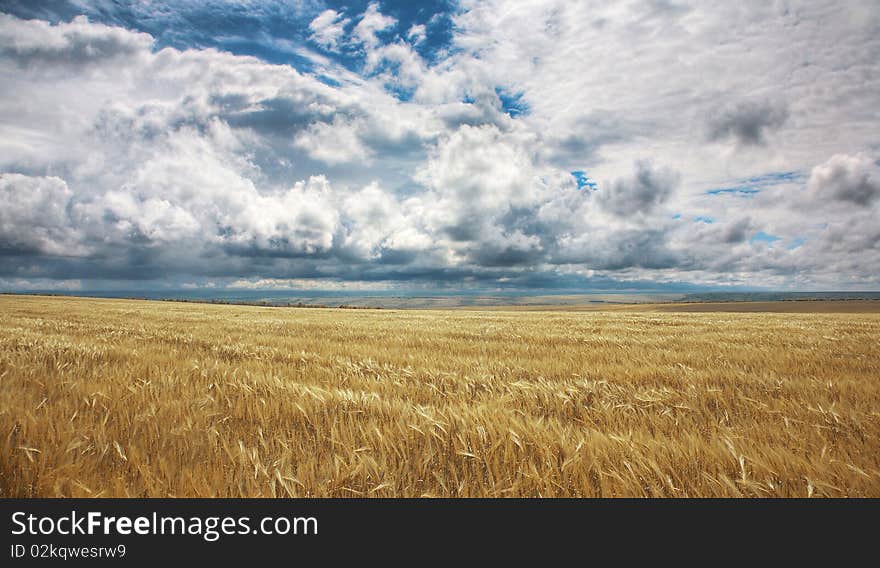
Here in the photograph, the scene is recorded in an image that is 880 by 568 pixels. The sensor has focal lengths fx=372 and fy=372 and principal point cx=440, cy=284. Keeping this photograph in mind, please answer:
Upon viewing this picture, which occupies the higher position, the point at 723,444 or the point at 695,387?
the point at 723,444

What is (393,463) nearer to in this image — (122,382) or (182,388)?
(182,388)

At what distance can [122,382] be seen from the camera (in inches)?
178

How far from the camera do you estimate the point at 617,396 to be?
4.22 meters

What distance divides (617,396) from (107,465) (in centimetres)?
454

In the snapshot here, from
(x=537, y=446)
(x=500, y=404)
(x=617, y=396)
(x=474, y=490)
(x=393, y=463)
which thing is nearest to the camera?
(x=474, y=490)

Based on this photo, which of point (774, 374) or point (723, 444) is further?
point (774, 374)

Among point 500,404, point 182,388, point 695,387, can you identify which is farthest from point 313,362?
point 695,387

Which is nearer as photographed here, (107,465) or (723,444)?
(107,465)
